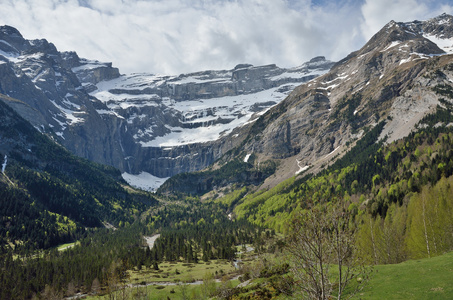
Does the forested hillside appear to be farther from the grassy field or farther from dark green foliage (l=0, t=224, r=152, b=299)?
dark green foliage (l=0, t=224, r=152, b=299)

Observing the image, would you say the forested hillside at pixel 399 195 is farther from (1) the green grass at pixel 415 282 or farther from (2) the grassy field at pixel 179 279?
(2) the grassy field at pixel 179 279

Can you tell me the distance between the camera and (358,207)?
137m

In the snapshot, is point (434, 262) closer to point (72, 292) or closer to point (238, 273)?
point (238, 273)

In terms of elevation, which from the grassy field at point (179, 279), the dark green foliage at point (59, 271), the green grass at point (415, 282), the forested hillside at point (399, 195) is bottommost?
the grassy field at point (179, 279)

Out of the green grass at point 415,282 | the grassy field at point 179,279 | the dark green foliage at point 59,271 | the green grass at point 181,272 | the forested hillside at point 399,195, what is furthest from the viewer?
the green grass at point 181,272

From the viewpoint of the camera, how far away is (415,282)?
106 feet

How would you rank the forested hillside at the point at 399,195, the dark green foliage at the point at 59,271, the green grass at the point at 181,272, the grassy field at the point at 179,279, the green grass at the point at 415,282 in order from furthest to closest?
the green grass at the point at 181,272, the dark green foliage at the point at 59,271, the grassy field at the point at 179,279, the forested hillside at the point at 399,195, the green grass at the point at 415,282

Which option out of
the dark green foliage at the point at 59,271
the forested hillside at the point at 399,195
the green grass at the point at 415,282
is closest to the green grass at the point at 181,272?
the dark green foliage at the point at 59,271

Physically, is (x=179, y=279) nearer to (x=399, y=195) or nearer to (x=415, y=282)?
(x=415, y=282)

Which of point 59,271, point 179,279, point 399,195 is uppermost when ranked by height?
point 399,195

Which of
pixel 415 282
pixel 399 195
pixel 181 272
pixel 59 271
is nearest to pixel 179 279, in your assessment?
pixel 181 272

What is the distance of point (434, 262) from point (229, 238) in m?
124

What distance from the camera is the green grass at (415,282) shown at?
2867 cm

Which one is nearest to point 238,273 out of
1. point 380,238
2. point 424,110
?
point 380,238
